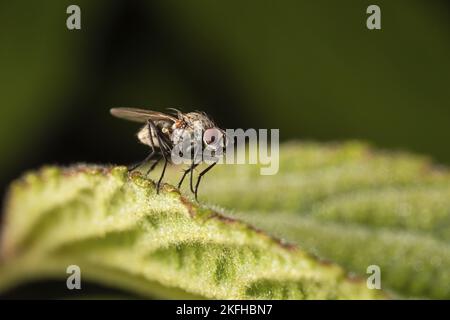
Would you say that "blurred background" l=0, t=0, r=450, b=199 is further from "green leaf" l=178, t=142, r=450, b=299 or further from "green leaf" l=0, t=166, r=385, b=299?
"green leaf" l=0, t=166, r=385, b=299

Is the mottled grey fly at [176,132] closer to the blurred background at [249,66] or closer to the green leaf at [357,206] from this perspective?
the green leaf at [357,206]

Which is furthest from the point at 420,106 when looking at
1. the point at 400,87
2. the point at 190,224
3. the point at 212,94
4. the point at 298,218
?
the point at 190,224

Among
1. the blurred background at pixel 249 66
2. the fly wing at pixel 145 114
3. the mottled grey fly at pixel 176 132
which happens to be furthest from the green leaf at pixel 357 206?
the blurred background at pixel 249 66

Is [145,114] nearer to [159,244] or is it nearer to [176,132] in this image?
[176,132]

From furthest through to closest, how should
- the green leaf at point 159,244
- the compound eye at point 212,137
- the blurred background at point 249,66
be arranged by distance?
the blurred background at point 249,66
the compound eye at point 212,137
the green leaf at point 159,244

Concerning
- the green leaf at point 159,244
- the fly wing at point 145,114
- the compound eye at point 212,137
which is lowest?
the green leaf at point 159,244

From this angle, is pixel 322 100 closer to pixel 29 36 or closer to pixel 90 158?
pixel 90 158

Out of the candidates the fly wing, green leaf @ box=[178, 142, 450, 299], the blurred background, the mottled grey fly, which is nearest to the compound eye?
the mottled grey fly

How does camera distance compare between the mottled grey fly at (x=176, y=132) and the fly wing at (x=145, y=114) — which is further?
the fly wing at (x=145, y=114)

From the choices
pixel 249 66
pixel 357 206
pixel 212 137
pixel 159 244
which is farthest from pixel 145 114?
pixel 249 66
